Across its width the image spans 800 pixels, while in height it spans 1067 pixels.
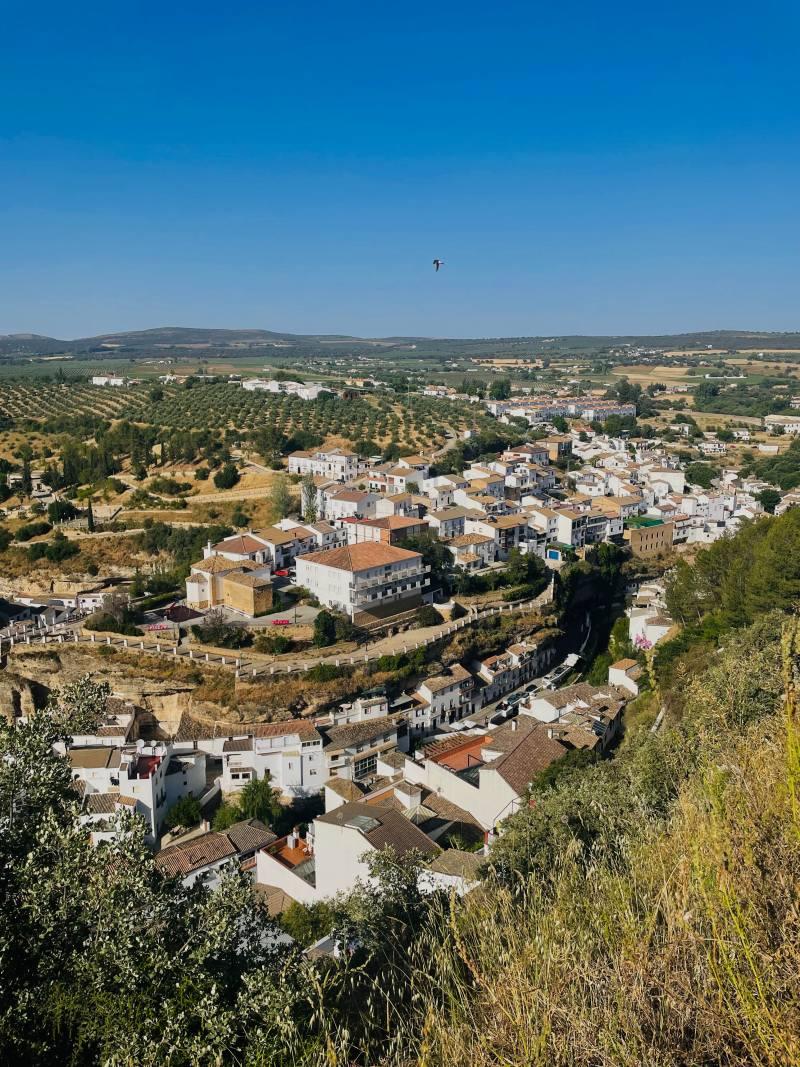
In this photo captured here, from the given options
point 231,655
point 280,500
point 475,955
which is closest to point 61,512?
point 280,500

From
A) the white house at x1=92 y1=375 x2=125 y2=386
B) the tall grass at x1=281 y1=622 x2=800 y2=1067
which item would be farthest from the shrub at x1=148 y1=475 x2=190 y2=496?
the tall grass at x1=281 y1=622 x2=800 y2=1067

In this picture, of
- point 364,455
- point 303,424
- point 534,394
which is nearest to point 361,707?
point 364,455

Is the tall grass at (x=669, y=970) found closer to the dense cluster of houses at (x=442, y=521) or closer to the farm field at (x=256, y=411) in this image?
the dense cluster of houses at (x=442, y=521)

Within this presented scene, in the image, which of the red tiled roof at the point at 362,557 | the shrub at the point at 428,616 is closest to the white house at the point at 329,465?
the red tiled roof at the point at 362,557

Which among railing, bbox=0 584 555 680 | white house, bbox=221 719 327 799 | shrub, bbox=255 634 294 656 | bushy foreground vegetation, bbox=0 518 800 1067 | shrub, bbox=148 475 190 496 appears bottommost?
white house, bbox=221 719 327 799

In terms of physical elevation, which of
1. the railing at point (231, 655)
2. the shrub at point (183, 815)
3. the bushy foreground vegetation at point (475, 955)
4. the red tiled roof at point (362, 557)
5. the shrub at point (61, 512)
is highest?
the bushy foreground vegetation at point (475, 955)

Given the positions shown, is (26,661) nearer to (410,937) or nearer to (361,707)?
(361,707)

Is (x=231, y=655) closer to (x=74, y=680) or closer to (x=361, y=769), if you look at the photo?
(x=74, y=680)

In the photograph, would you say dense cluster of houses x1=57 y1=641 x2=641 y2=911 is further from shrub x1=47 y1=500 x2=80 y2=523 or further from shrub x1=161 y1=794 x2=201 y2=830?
shrub x1=47 y1=500 x2=80 y2=523

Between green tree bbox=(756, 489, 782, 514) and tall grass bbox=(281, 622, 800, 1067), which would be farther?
green tree bbox=(756, 489, 782, 514)
